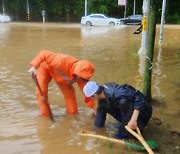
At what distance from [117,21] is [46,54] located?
26.0 m

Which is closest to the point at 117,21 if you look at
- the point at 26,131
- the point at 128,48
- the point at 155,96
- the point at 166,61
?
the point at 128,48

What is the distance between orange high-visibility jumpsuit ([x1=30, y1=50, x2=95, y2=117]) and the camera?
13.5 feet

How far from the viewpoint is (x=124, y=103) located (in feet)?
12.0

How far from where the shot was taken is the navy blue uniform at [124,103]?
367 cm

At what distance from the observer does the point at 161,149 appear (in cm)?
381

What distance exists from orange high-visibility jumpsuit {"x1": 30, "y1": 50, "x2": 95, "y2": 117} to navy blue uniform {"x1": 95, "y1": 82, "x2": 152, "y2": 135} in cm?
44

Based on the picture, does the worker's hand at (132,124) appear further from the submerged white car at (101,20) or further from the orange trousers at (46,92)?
the submerged white car at (101,20)

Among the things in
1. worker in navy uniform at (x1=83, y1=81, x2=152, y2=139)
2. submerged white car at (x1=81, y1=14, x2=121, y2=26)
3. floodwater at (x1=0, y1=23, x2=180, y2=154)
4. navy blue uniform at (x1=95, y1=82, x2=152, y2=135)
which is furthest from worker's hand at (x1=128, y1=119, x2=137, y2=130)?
submerged white car at (x1=81, y1=14, x2=121, y2=26)

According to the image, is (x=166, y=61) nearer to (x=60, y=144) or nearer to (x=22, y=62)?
(x=22, y=62)

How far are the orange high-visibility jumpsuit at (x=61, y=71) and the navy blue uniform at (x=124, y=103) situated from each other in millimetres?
438

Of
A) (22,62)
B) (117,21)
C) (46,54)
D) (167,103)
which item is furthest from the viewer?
(117,21)

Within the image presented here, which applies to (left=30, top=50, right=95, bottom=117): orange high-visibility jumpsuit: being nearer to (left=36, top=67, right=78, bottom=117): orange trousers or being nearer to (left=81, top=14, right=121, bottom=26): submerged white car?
(left=36, top=67, right=78, bottom=117): orange trousers

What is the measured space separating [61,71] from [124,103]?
1213mm

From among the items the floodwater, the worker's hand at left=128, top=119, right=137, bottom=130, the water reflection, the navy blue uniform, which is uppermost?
the navy blue uniform
